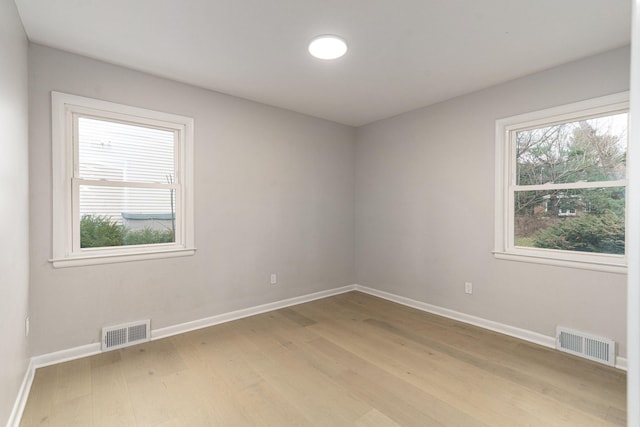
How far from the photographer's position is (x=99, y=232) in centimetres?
281

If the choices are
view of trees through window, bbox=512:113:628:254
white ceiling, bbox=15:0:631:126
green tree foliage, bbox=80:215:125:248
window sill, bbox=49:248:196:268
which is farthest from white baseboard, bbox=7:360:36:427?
view of trees through window, bbox=512:113:628:254

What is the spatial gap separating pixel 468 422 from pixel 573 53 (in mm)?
2903

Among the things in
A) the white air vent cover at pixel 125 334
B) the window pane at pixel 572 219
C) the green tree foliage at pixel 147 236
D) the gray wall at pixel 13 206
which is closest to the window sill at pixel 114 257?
the green tree foliage at pixel 147 236

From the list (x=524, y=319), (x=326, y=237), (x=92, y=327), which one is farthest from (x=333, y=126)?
(x=92, y=327)

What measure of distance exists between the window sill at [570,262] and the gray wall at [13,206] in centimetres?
383

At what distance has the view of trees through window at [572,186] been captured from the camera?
8.54 ft

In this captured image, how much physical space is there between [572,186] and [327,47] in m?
2.45

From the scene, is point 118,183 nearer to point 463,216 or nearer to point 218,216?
point 218,216

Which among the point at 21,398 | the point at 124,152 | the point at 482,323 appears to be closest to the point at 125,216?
the point at 124,152

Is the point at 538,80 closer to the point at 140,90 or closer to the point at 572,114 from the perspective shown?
the point at 572,114

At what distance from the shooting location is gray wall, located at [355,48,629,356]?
2660 millimetres

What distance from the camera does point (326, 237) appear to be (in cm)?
448

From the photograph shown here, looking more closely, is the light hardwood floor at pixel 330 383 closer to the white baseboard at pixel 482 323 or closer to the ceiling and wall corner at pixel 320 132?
the white baseboard at pixel 482 323

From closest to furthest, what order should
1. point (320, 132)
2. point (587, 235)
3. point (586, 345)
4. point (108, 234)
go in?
point (586, 345) < point (587, 235) < point (108, 234) < point (320, 132)
